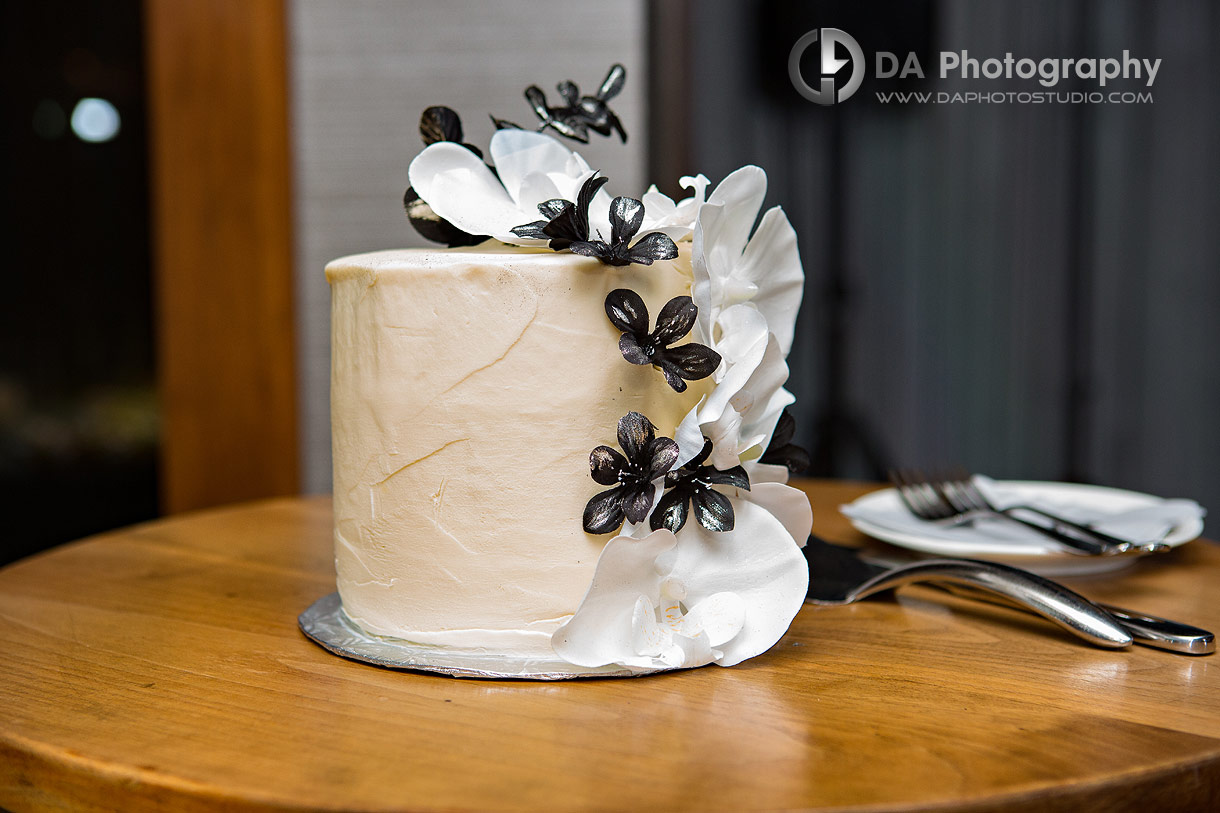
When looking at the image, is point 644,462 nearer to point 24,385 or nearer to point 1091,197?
point 1091,197

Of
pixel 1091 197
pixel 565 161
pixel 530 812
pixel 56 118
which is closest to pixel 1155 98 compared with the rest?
pixel 1091 197

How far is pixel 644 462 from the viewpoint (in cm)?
50

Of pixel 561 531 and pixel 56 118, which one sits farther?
pixel 56 118

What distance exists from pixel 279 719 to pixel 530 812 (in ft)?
0.50

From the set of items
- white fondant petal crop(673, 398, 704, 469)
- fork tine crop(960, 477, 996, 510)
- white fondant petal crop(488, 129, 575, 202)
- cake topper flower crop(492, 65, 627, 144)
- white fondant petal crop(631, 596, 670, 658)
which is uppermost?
cake topper flower crop(492, 65, 627, 144)

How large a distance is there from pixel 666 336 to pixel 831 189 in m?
1.43

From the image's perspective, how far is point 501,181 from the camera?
0.59m

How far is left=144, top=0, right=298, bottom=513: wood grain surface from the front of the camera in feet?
5.75

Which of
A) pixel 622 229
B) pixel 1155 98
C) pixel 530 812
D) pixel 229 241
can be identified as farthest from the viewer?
pixel 229 241

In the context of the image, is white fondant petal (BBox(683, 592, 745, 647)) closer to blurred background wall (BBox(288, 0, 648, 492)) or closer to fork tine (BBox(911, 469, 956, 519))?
fork tine (BBox(911, 469, 956, 519))

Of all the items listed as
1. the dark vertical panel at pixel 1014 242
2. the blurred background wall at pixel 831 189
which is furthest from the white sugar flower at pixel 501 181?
the dark vertical panel at pixel 1014 242

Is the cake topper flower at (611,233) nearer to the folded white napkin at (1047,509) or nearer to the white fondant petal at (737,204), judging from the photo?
the white fondant petal at (737,204)

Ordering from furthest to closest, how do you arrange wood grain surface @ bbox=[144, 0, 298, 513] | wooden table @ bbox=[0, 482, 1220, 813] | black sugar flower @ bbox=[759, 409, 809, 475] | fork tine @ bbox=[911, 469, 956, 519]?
wood grain surface @ bbox=[144, 0, 298, 513] < fork tine @ bbox=[911, 469, 956, 519] < black sugar flower @ bbox=[759, 409, 809, 475] < wooden table @ bbox=[0, 482, 1220, 813]

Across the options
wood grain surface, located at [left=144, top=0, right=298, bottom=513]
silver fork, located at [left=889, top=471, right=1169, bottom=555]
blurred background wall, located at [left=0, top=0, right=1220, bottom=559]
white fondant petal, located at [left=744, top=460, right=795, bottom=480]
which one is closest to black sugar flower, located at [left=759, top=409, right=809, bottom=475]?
white fondant petal, located at [left=744, top=460, right=795, bottom=480]
